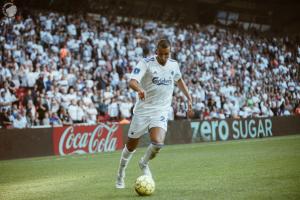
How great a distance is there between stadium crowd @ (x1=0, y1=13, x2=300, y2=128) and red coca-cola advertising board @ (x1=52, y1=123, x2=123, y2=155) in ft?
2.69

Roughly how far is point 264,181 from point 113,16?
2366cm

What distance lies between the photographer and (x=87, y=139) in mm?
20391

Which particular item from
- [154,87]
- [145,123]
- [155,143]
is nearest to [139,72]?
[154,87]

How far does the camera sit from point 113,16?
102 feet

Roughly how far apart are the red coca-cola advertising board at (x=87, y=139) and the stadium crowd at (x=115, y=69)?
82 cm

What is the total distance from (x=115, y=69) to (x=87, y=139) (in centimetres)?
572

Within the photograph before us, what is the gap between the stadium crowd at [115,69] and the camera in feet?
67.9

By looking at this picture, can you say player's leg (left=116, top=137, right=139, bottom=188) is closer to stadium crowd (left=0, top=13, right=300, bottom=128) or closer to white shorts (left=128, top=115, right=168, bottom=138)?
white shorts (left=128, top=115, right=168, bottom=138)

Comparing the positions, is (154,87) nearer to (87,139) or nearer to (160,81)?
(160,81)

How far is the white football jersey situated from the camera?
9.12 m

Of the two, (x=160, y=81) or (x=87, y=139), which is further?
(x=87, y=139)

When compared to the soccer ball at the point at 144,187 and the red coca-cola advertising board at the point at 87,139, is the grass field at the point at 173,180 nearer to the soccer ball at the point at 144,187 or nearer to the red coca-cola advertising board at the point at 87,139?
the soccer ball at the point at 144,187

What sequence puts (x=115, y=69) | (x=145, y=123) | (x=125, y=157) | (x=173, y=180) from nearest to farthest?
1. (x=145, y=123)
2. (x=125, y=157)
3. (x=173, y=180)
4. (x=115, y=69)

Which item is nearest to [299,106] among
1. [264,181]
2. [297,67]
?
[297,67]
